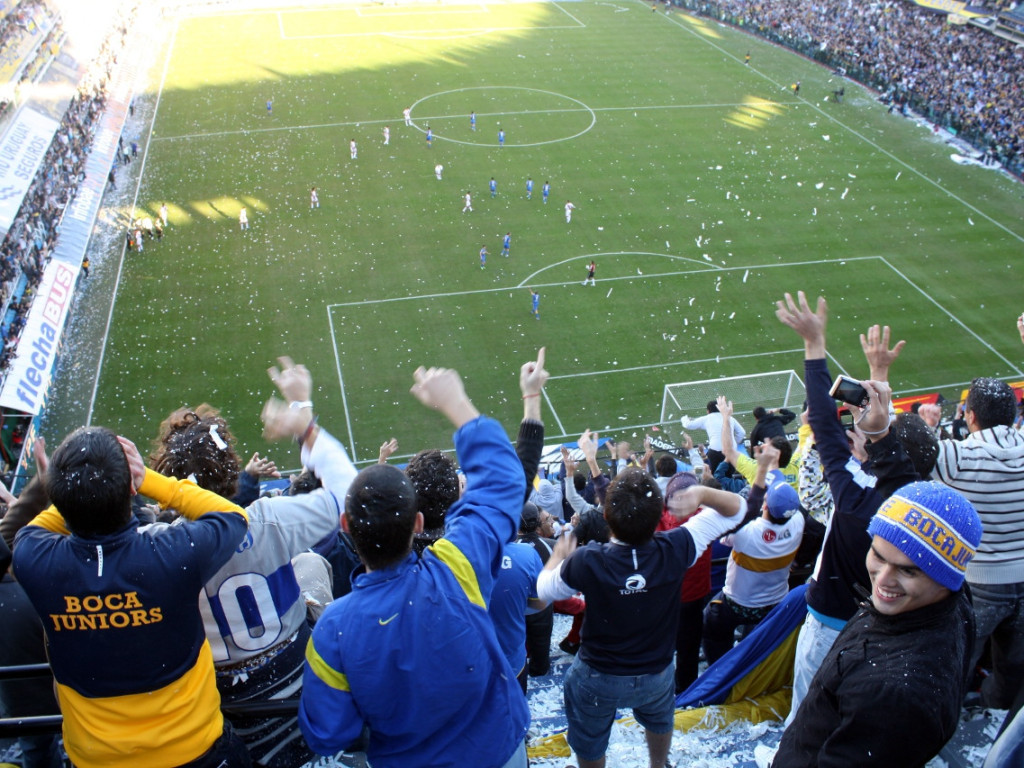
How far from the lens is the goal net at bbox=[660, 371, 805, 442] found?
66.9ft

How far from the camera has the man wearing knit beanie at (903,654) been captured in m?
3.06

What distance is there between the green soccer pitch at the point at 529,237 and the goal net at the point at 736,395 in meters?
0.95

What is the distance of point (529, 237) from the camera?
2897 centimetres

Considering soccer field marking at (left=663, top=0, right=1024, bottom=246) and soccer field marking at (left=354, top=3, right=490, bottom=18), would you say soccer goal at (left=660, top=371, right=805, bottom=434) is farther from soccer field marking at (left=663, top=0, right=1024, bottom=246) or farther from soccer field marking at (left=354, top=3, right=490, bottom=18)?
soccer field marking at (left=354, top=3, right=490, bottom=18)

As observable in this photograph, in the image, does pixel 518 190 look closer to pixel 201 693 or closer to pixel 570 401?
pixel 570 401

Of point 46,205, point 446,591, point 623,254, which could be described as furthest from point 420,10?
point 446,591

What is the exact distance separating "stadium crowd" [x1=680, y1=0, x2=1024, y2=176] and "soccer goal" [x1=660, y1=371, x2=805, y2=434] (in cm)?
2024

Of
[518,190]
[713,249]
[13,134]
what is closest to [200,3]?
[13,134]

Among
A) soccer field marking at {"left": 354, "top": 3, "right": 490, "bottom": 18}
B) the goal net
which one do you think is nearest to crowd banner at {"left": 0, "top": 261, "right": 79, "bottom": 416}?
the goal net

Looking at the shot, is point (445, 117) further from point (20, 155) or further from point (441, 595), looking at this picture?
point (441, 595)

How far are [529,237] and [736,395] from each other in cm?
1094

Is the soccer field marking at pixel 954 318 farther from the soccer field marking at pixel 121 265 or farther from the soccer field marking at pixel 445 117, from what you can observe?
the soccer field marking at pixel 121 265

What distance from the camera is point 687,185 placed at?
32562mm

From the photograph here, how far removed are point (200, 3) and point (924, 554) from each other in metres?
57.4
